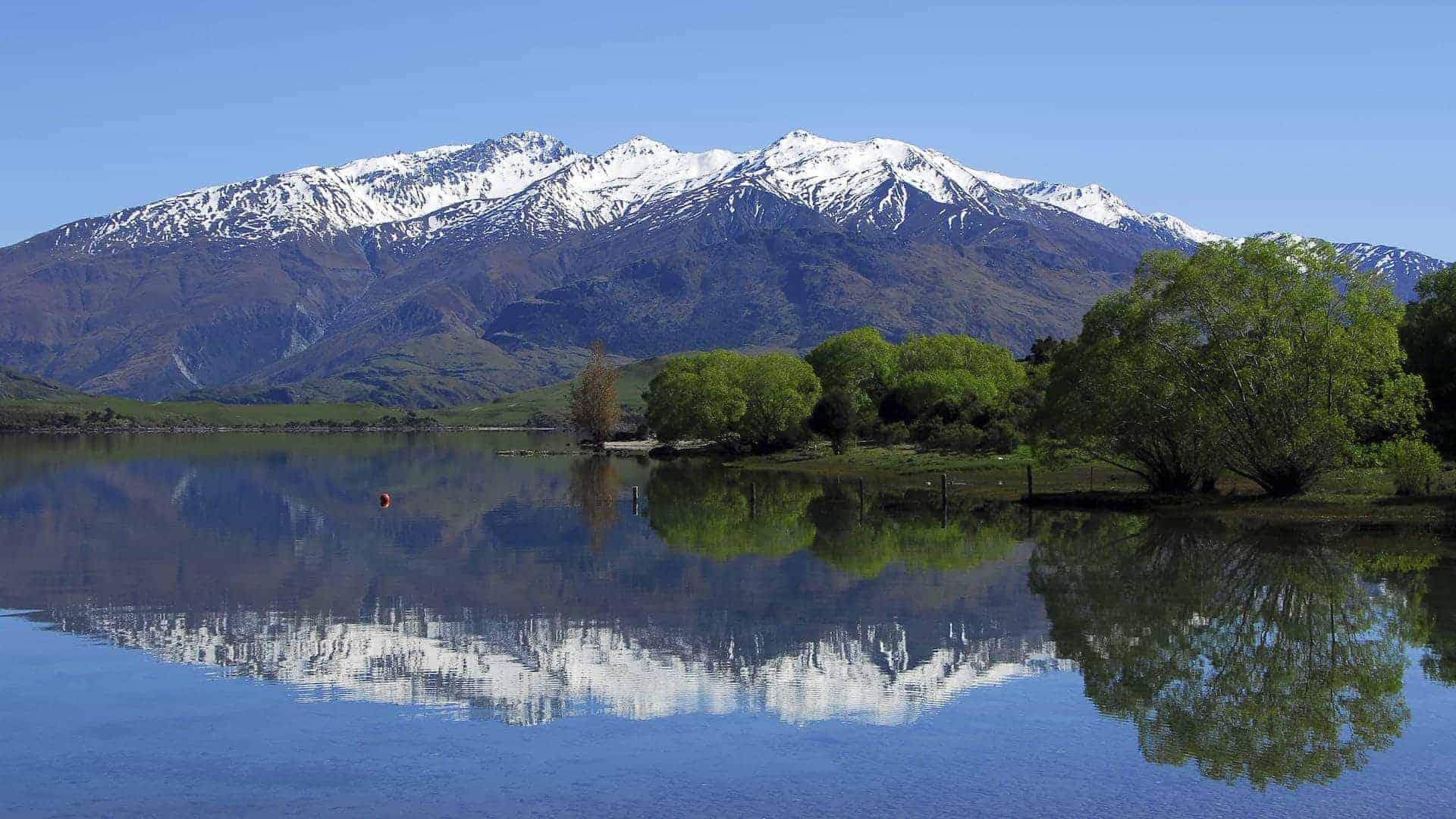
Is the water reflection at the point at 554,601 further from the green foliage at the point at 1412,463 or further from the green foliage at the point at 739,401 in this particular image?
the green foliage at the point at 739,401

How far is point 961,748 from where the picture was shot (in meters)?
28.1

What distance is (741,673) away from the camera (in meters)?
35.2

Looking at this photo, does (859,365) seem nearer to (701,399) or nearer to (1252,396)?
(701,399)

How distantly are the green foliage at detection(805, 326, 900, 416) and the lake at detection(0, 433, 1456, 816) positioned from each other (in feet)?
369

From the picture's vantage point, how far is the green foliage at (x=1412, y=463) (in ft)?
230

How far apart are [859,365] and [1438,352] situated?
96168mm

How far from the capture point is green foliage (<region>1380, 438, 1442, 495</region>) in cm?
7012

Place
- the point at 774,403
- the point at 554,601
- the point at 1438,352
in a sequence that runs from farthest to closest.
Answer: the point at 774,403 < the point at 1438,352 < the point at 554,601

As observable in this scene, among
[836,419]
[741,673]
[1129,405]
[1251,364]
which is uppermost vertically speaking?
[1251,364]

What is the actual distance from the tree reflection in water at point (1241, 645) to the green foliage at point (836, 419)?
84581 mm

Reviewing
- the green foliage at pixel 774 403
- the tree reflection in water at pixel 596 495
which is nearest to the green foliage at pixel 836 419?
the green foliage at pixel 774 403

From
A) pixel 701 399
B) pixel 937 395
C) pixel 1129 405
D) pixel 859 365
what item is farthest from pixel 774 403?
pixel 1129 405

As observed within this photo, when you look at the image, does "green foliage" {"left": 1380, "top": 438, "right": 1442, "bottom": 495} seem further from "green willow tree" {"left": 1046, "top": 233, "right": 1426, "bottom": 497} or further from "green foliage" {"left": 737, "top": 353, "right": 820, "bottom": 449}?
"green foliage" {"left": 737, "top": 353, "right": 820, "bottom": 449}

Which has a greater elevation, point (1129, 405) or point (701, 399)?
point (701, 399)
